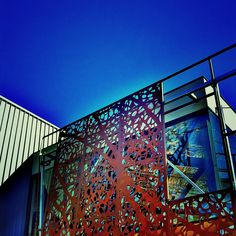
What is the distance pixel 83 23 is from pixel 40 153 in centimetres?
340

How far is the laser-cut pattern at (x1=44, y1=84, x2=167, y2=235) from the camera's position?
3.95 meters

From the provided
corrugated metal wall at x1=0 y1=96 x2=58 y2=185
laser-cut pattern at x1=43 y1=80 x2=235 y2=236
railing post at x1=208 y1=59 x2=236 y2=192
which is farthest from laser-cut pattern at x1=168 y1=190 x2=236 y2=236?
corrugated metal wall at x1=0 y1=96 x2=58 y2=185

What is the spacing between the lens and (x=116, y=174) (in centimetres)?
452

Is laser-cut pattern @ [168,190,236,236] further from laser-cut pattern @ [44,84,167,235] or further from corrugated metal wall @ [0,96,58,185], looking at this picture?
corrugated metal wall @ [0,96,58,185]

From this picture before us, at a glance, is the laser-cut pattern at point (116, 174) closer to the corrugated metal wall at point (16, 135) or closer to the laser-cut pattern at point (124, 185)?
the laser-cut pattern at point (124, 185)

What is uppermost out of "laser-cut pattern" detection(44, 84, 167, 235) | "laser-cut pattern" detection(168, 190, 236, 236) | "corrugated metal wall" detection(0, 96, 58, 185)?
"corrugated metal wall" detection(0, 96, 58, 185)

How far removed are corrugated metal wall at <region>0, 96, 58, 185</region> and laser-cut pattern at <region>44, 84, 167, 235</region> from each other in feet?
4.37

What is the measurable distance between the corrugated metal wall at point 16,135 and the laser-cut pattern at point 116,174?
1332mm

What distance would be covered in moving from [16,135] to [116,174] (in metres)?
3.26

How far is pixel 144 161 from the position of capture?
4.21 meters

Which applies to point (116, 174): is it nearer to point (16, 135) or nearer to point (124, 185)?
point (124, 185)

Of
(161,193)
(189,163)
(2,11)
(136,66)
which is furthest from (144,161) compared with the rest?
(2,11)

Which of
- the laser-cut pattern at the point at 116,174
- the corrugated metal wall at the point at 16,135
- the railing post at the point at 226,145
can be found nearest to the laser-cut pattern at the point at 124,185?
the laser-cut pattern at the point at 116,174

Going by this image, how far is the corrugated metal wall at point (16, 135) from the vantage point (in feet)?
20.8
